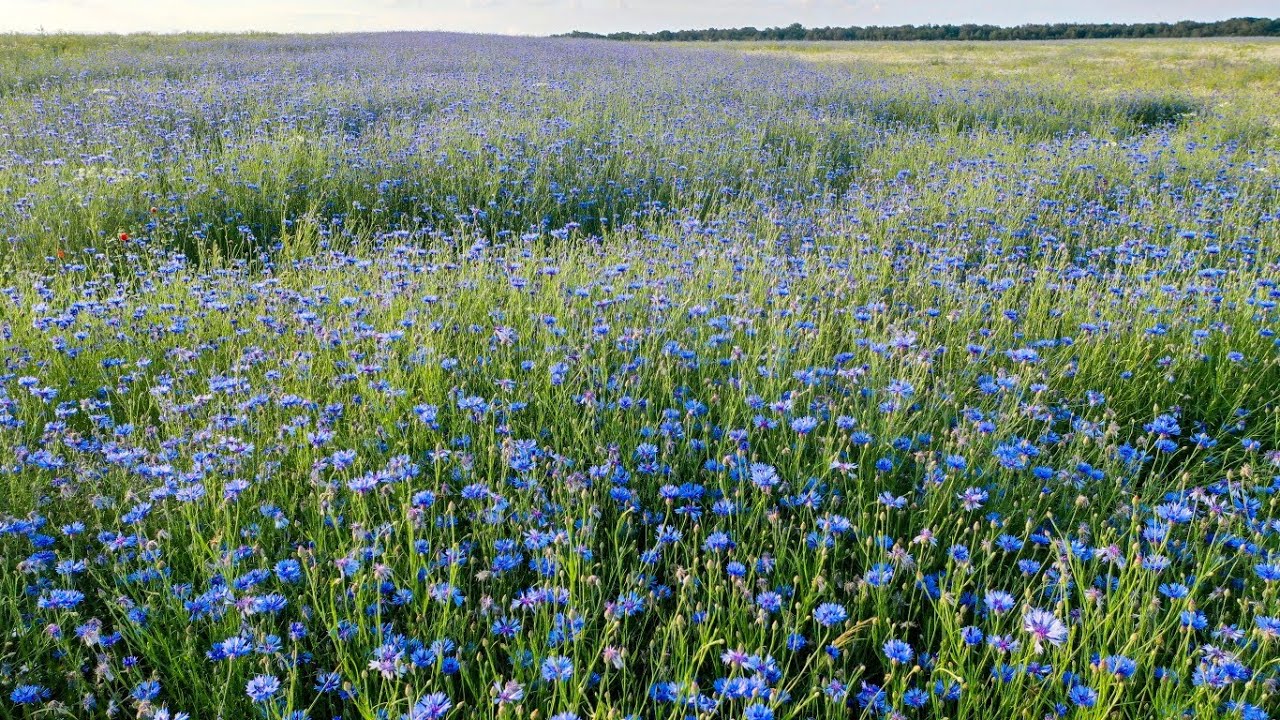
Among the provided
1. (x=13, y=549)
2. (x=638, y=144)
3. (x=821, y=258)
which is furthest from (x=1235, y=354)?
(x=638, y=144)

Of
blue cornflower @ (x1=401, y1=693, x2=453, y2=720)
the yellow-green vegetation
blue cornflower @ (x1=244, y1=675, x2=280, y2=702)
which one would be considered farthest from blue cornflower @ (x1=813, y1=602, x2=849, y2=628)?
the yellow-green vegetation

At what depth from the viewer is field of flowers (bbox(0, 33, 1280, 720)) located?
159 cm

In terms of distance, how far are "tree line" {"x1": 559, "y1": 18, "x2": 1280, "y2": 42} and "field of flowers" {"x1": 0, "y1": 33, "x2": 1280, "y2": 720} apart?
47329 millimetres

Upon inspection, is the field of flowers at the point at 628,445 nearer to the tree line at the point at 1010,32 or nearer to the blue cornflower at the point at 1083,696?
the blue cornflower at the point at 1083,696

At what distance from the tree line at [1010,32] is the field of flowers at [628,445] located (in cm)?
4733

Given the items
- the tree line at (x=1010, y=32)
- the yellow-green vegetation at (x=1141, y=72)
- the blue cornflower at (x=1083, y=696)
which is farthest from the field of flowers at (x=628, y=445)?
the tree line at (x=1010, y=32)

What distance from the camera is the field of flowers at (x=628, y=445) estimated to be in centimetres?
159

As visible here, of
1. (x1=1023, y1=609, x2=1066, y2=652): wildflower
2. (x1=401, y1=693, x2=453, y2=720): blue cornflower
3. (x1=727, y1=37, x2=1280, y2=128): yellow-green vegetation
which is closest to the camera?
(x1=401, y1=693, x2=453, y2=720): blue cornflower

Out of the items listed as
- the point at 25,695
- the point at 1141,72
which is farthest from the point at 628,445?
the point at 1141,72

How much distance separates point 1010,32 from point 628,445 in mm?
63090

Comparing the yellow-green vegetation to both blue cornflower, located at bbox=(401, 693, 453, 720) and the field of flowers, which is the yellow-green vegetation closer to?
the field of flowers

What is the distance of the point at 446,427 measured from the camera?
2.48 m

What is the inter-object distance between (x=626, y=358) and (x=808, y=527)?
983mm

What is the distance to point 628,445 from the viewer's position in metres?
2.33
